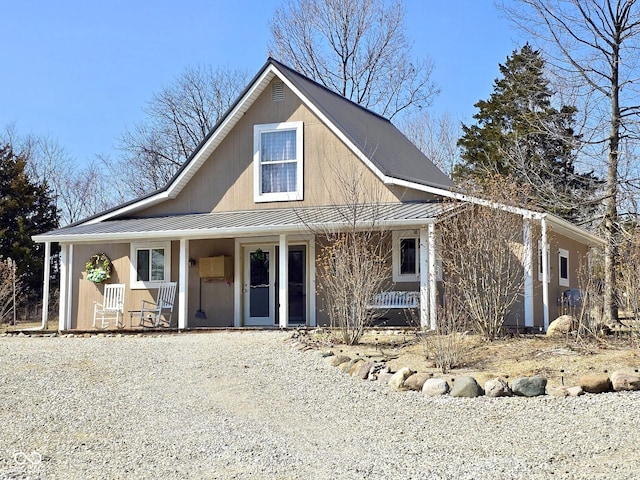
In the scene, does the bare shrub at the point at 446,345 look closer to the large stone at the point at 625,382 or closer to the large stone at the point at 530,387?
the large stone at the point at 530,387

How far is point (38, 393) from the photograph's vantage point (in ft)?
29.0

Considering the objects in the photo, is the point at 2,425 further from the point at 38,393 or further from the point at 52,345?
the point at 52,345

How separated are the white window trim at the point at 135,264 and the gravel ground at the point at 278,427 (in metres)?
6.47

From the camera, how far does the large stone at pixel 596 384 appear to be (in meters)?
8.29

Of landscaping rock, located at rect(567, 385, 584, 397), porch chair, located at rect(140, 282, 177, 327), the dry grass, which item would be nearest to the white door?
porch chair, located at rect(140, 282, 177, 327)

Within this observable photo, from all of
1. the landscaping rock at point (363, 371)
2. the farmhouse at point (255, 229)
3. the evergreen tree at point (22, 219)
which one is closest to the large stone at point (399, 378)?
the landscaping rock at point (363, 371)

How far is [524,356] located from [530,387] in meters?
2.02

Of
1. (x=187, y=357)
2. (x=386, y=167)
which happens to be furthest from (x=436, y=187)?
(x=187, y=357)

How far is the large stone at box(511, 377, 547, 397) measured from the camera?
829cm

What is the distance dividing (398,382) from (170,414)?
2.84 metres

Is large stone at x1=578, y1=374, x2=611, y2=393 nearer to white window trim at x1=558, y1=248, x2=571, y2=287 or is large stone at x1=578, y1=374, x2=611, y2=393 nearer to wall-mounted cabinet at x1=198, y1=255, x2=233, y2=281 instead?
white window trim at x1=558, y1=248, x2=571, y2=287

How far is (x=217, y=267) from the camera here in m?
A: 16.5

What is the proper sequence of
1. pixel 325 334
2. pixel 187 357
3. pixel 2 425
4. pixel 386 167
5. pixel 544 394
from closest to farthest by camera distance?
pixel 2 425
pixel 544 394
pixel 187 357
pixel 325 334
pixel 386 167

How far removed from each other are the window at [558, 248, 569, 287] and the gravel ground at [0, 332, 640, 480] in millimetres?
8316
